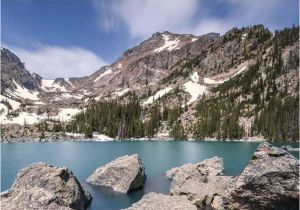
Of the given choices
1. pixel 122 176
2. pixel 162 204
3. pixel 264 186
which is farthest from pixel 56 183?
pixel 264 186

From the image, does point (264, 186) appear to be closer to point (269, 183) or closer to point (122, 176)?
point (269, 183)

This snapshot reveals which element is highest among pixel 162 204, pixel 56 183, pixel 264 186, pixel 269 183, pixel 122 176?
pixel 269 183

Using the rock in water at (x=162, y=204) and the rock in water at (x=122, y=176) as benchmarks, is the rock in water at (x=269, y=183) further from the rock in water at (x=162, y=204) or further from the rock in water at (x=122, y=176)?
the rock in water at (x=122, y=176)

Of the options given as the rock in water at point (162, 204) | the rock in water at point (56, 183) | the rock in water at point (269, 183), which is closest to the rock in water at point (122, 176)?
the rock in water at point (56, 183)

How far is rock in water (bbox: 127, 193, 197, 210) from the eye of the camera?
3150 centimetres

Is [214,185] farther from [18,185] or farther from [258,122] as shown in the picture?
[258,122]

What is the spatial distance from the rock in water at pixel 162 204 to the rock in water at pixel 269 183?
13.6 ft

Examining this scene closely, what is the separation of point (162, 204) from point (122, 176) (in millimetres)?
17825

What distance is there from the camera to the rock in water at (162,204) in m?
31.5

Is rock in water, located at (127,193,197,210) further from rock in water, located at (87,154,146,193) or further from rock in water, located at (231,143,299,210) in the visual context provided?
rock in water, located at (87,154,146,193)

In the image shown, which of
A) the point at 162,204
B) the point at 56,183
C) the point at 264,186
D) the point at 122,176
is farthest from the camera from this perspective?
the point at 122,176

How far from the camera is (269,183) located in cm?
2825

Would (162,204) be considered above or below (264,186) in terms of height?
below

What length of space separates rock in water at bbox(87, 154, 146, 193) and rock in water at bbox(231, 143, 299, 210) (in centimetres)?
1960
